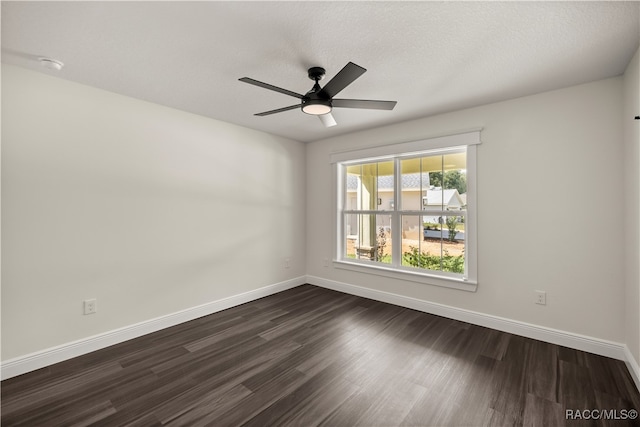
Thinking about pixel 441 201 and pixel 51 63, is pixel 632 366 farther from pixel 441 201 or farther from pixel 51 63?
pixel 51 63

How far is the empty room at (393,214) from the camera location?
1832mm

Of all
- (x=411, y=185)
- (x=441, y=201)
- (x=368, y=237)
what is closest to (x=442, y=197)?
(x=441, y=201)

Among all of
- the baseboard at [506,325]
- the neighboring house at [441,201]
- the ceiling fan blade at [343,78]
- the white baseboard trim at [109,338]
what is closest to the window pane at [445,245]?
the neighboring house at [441,201]

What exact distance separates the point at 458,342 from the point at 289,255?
8.91ft

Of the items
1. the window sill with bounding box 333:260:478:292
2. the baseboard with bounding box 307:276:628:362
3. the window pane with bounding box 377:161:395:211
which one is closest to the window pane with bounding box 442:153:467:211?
the window pane with bounding box 377:161:395:211

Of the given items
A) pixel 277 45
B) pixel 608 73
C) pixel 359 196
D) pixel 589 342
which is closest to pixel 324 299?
pixel 359 196

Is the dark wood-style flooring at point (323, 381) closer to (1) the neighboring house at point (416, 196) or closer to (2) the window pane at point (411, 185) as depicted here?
(1) the neighboring house at point (416, 196)

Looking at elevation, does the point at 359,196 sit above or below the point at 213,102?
below

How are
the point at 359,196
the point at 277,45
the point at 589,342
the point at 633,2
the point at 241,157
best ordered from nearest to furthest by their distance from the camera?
the point at 633,2
the point at 277,45
the point at 589,342
the point at 241,157
the point at 359,196

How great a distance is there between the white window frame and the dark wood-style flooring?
628 millimetres

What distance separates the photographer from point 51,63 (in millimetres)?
2195

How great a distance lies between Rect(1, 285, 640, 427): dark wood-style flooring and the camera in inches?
71.2

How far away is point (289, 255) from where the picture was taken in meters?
4.66

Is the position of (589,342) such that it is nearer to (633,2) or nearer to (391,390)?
(391,390)
